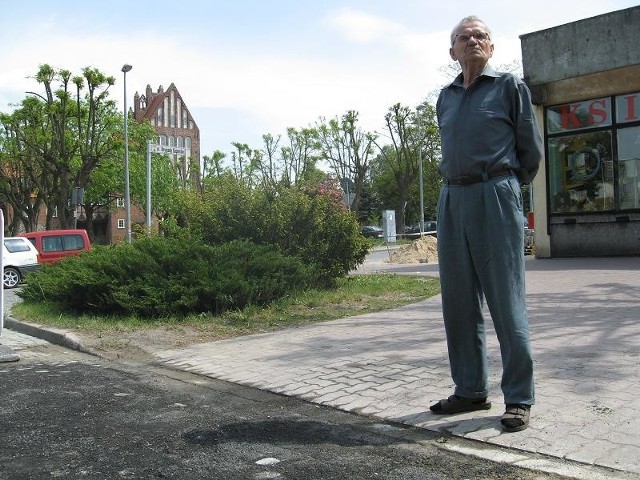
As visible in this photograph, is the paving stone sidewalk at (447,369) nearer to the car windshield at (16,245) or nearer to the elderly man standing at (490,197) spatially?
the elderly man standing at (490,197)

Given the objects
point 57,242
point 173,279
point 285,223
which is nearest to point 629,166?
point 285,223

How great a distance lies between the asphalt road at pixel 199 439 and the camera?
3.19m

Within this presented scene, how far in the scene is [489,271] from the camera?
369 cm

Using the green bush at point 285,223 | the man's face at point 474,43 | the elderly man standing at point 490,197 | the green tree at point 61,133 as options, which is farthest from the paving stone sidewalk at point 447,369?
the green tree at point 61,133

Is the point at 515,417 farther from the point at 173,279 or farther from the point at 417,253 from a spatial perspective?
the point at 417,253

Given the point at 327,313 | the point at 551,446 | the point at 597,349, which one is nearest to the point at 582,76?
the point at 327,313

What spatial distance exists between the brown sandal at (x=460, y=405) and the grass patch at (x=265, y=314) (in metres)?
4.02

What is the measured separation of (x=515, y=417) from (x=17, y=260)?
1911cm

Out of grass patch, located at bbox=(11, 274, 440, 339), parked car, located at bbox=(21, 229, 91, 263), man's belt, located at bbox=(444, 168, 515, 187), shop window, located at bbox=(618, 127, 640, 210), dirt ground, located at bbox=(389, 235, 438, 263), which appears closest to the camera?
man's belt, located at bbox=(444, 168, 515, 187)

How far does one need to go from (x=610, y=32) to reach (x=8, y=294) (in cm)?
1571

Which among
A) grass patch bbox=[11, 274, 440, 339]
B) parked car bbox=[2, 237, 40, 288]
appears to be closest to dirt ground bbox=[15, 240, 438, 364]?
grass patch bbox=[11, 274, 440, 339]

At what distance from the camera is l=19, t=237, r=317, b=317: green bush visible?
860cm

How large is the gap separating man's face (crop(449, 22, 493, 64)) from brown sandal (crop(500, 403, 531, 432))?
1.96 metres

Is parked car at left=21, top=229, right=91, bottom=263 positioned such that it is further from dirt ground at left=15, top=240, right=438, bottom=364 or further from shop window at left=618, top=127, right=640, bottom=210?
shop window at left=618, top=127, right=640, bottom=210
